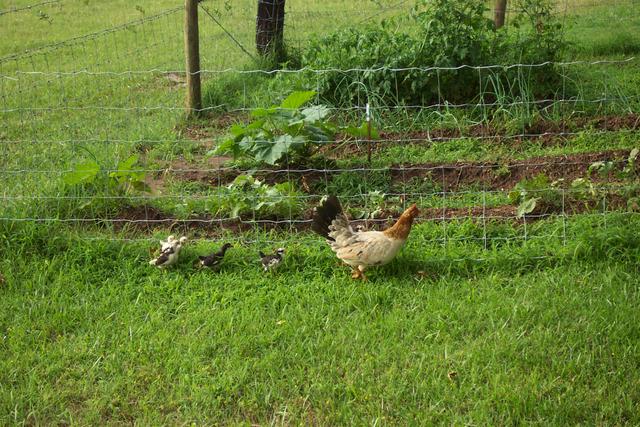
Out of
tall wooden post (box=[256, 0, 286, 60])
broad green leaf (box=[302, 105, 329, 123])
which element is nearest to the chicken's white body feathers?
broad green leaf (box=[302, 105, 329, 123])

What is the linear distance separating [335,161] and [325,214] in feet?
5.47

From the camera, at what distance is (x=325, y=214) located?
5.09 meters

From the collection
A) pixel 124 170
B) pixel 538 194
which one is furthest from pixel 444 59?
pixel 124 170

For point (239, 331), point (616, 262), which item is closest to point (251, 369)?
point (239, 331)

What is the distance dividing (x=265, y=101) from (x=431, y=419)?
5.20m

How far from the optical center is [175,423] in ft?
12.7

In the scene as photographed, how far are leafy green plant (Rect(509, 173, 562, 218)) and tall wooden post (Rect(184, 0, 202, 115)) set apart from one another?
3339 millimetres

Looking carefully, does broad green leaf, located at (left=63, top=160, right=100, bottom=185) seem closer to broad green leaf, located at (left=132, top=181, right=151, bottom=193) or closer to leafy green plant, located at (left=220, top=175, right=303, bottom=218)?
broad green leaf, located at (left=132, top=181, right=151, bottom=193)

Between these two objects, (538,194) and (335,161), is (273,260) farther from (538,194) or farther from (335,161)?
(538,194)

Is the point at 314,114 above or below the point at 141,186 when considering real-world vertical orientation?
above

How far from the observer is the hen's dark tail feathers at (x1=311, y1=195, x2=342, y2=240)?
506 cm

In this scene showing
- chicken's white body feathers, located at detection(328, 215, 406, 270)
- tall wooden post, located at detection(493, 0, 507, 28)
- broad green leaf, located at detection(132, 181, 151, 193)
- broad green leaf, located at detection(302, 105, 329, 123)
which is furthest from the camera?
tall wooden post, located at detection(493, 0, 507, 28)

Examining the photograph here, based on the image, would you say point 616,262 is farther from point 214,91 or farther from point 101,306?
point 214,91

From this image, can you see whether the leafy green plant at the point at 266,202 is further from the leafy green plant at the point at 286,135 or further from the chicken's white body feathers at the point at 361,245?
the chicken's white body feathers at the point at 361,245
